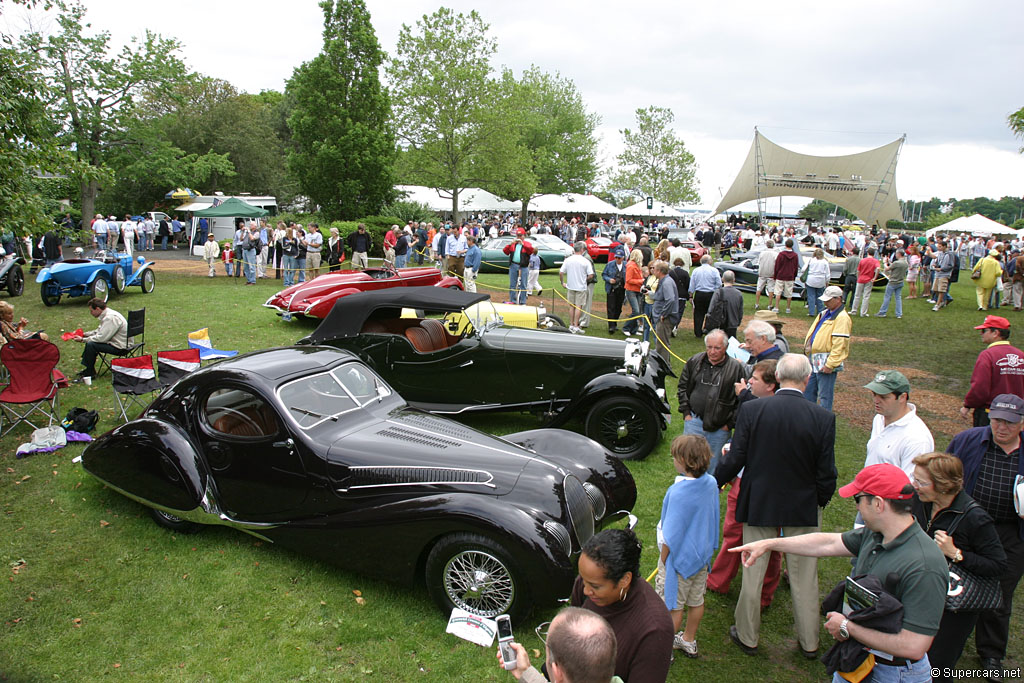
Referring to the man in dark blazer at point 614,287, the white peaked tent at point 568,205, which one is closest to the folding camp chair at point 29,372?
the man in dark blazer at point 614,287

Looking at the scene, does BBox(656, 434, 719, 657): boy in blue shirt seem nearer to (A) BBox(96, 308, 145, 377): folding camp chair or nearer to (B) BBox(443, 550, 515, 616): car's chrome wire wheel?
(B) BBox(443, 550, 515, 616): car's chrome wire wheel

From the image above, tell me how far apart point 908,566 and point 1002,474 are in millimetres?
1672

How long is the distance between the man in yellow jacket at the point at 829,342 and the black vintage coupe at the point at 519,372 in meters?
1.86

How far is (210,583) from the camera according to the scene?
15.2 feet

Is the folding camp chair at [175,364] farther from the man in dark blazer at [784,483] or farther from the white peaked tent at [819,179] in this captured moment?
the white peaked tent at [819,179]

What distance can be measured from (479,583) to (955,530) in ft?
9.03

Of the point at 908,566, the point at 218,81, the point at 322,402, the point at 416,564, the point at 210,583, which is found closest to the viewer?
the point at 908,566

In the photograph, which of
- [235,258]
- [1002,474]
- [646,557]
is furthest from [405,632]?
[235,258]

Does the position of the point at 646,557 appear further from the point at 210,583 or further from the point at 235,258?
the point at 235,258

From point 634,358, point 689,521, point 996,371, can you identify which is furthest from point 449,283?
point 689,521

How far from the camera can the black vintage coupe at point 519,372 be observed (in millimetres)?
7109

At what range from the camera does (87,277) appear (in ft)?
45.7

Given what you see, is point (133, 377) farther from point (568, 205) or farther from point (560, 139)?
point (560, 139)

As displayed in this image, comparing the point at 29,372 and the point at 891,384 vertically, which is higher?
the point at 891,384
